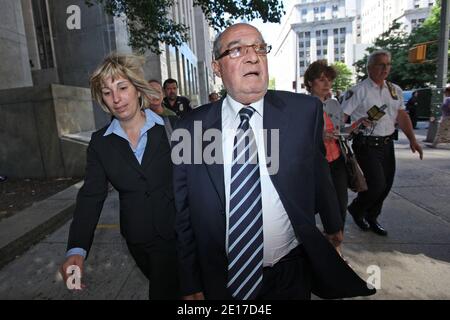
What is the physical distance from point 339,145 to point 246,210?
86.8 inches

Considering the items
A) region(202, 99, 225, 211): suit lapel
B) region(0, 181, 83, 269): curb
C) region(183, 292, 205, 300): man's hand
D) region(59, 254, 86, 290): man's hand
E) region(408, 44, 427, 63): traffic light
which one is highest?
region(408, 44, 427, 63): traffic light

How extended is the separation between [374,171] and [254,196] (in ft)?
9.33

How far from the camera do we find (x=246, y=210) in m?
1.62

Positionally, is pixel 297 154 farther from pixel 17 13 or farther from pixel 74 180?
pixel 17 13

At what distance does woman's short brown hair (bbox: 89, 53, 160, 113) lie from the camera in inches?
81.1

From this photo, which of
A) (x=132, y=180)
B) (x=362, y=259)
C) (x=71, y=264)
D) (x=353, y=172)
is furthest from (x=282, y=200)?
(x=362, y=259)

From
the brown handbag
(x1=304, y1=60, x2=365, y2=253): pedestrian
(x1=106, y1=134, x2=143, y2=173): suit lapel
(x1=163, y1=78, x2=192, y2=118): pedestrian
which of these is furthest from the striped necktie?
(x1=163, y1=78, x2=192, y2=118): pedestrian

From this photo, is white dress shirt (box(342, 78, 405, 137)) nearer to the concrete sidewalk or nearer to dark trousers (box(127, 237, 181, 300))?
the concrete sidewalk

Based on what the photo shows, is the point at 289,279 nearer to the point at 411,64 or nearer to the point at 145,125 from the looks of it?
the point at 145,125

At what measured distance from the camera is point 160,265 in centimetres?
205

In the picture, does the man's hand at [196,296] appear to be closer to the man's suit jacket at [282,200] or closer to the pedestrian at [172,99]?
the man's suit jacket at [282,200]

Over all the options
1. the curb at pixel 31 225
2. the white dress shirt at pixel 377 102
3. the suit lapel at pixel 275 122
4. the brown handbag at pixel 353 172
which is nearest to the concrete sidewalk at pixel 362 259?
the curb at pixel 31 225

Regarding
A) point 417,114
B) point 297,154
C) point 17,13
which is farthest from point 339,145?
point 417,114

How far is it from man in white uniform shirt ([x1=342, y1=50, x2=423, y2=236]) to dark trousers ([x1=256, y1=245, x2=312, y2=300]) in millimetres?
2530
